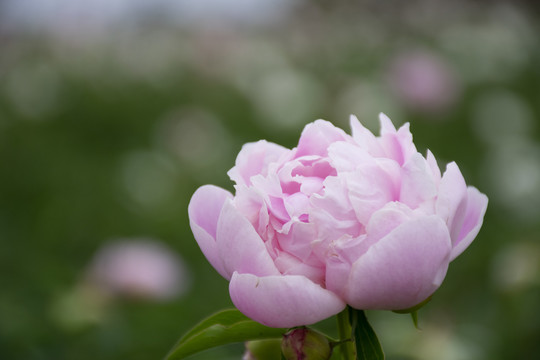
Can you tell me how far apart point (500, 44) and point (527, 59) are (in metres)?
0.17

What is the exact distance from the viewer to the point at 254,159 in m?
0.40

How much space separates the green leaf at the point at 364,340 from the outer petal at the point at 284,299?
27 millimetres

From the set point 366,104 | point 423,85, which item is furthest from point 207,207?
point 423,85

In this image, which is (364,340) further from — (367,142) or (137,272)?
(137,272)

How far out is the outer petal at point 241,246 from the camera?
336mm

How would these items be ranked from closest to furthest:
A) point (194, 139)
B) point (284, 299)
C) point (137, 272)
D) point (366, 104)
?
point (284, 299) → point (137, 272) → point (366, 104) → point (194, 139)

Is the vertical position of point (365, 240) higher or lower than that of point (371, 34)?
higher

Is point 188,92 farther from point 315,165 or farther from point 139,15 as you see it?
point 315,165

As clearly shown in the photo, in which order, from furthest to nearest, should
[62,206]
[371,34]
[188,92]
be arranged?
[371,34], [188,92], [62,206]

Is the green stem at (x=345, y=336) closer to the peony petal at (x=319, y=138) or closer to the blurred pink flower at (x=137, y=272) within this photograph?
the peony petal at (x=319, y=138)

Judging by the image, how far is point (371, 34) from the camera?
12.7ft

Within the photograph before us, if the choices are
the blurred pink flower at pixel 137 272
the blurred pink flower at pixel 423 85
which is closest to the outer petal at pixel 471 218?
the blurred pink flower at pixel 137 272

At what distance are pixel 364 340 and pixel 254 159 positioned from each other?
0.39 feet

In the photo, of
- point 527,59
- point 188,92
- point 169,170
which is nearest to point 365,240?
point 169,170
